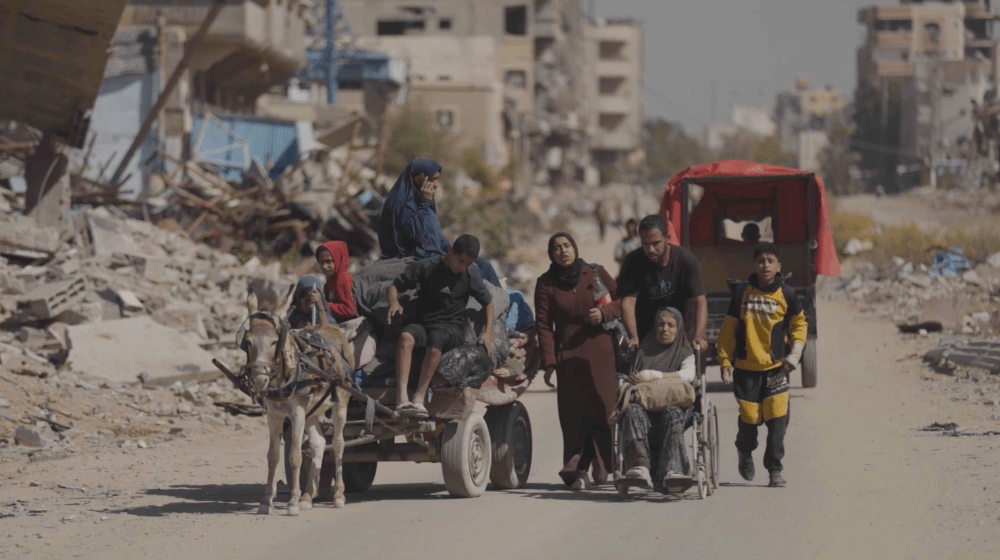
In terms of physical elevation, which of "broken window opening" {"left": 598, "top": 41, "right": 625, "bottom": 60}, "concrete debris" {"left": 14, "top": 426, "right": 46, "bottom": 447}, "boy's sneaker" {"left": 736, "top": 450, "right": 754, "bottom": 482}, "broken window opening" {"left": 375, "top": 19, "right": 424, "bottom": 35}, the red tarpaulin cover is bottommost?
"concrete debris" {"left": 14, "top": 426, "right": 46, "bottom": 447}

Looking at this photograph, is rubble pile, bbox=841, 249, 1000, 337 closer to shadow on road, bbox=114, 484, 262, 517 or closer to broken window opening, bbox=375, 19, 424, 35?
shadow on road, bbox=114, 484, 262, 517

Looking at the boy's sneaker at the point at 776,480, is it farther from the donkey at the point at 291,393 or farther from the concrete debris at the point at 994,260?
the concrete debris at the point at 994,260

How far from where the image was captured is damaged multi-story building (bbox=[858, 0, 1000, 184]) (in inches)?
3369

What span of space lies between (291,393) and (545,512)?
173cm

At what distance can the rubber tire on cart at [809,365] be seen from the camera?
51.3 ft

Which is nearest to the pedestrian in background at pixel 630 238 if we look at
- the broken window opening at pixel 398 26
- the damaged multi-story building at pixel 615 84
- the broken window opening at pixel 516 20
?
the broken window opening at pixel 398 26

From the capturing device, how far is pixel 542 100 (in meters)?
99.9

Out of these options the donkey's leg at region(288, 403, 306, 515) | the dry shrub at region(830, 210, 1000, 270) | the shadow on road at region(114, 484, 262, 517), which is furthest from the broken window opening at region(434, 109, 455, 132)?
the donkey's leg at region(288, 403, 306, 515)

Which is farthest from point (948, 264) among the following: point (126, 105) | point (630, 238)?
point (126, 105)

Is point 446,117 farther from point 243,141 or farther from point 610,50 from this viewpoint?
point 610,50

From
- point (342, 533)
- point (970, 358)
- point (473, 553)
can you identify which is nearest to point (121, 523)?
point (342, 533)

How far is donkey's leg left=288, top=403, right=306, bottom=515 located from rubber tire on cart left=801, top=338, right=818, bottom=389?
26.4ft

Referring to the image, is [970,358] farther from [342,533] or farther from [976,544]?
[342,533]

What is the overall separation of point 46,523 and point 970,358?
10.9 m
